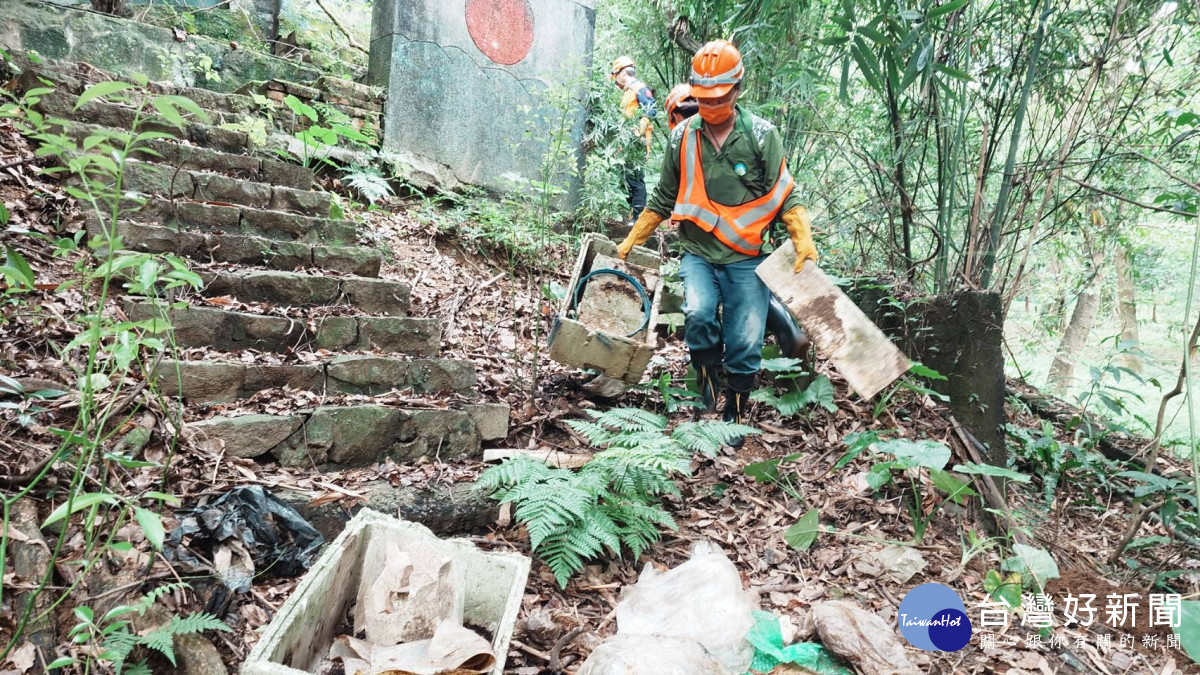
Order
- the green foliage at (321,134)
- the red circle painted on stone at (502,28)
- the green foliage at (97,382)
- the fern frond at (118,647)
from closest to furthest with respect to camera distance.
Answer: the green foliage at (97,382) < the fern frond at (118,647) < the green foliage at (321,134) < the red circle painted on stone at (502,28)

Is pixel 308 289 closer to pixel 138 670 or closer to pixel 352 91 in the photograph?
pixel 138 670

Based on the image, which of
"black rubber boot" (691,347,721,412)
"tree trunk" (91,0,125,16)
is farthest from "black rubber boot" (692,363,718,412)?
"tree trunk" (91,0,125,16)

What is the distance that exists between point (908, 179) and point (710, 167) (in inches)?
87.9

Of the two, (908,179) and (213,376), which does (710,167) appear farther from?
(213,376)

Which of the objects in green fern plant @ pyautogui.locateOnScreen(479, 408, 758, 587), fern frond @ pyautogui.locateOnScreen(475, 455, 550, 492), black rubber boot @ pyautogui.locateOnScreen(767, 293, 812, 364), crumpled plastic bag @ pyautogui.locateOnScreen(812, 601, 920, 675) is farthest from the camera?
black rubber boot @ pyautogui.locateOnScreen(767, 293, 812, 364)

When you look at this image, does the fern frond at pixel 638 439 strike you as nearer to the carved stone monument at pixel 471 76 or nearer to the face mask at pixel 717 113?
the face mask at pixel 717 113

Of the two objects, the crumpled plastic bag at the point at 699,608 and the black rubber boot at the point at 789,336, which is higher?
the black rubber boot at the point at 789,336

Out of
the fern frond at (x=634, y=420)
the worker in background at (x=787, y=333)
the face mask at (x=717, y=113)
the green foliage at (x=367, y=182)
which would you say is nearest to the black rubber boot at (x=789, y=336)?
the worker in background at (x=787, y=333)

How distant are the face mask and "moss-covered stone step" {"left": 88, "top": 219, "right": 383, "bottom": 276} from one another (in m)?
2.17

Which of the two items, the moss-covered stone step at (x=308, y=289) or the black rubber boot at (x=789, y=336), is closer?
the moss-covered stone step at (x=308, y=289)

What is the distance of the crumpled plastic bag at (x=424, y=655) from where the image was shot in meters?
1.40

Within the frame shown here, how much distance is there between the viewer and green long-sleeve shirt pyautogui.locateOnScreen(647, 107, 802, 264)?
11.2ft

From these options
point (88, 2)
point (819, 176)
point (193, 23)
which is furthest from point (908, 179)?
point (88, 2)

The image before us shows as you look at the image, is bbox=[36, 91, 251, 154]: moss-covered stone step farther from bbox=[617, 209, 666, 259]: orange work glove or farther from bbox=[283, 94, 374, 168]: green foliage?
bbox=[617, 209, 666, 259]: orange work glove
